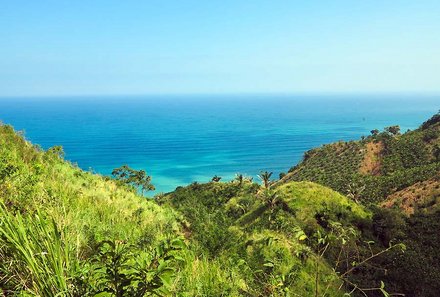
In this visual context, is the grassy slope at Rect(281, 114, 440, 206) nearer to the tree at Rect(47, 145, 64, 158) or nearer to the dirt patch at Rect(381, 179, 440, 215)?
the dirt patch at Rect(381, 179, 440, 215)

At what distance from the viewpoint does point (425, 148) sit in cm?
9100

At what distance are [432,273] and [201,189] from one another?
195 ft

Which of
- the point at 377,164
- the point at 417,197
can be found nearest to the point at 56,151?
the point at 417,197

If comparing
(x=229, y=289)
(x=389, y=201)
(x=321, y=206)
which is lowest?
(x=389, y=201)

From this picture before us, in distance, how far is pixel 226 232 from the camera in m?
12.1

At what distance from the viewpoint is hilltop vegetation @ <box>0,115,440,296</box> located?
2.93 metres

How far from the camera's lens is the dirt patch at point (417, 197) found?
173 feet

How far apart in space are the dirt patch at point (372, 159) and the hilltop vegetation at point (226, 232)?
0.32 meters

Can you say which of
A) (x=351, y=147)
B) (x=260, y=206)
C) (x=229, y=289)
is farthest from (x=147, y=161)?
(x=229, y=289)

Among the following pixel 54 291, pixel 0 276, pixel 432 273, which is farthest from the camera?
pixel 432 273

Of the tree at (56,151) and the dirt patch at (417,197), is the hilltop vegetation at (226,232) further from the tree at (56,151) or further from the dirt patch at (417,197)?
the dirt patch at (417,197)

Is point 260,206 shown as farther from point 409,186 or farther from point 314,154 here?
point 314,154

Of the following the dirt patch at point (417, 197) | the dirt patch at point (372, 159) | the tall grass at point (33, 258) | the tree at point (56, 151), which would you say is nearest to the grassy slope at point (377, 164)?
the dirt patch at point (372, 159)

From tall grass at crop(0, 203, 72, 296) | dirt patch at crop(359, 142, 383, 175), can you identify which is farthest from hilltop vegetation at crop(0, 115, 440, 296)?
dirt patch at crop(359, 142, 383, 175)
